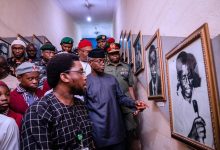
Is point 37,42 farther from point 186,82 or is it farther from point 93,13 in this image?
point 93,13

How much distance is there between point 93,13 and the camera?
33.0 feet

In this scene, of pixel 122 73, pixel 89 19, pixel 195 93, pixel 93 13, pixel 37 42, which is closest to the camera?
pixel 195 93

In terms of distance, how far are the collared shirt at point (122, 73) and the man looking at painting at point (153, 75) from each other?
1001 millimetres

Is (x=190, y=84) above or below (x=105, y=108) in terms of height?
above

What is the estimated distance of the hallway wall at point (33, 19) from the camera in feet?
13.8

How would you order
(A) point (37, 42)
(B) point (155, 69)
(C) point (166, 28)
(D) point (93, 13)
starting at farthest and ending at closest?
(D) point (93, 13) → (A) point (37, 42) → (B) point (155, 69) → (C) point (166, 28)

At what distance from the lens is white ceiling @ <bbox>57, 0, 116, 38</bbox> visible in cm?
881

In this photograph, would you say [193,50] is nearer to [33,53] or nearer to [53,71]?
[53,71]

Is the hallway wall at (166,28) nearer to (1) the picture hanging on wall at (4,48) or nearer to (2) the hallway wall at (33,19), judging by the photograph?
(1) the picture hanging on wall at (4,48)

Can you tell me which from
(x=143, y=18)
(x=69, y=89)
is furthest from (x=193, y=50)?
(x=143, y=18)

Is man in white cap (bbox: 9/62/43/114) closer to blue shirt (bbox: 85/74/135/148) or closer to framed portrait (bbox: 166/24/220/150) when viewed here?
blue shirt (bbox: 85/74/135/148)

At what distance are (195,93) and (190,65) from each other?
0.57ft

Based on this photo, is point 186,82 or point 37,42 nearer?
point 186,82

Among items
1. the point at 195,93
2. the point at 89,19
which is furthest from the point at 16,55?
the point at 89,19
